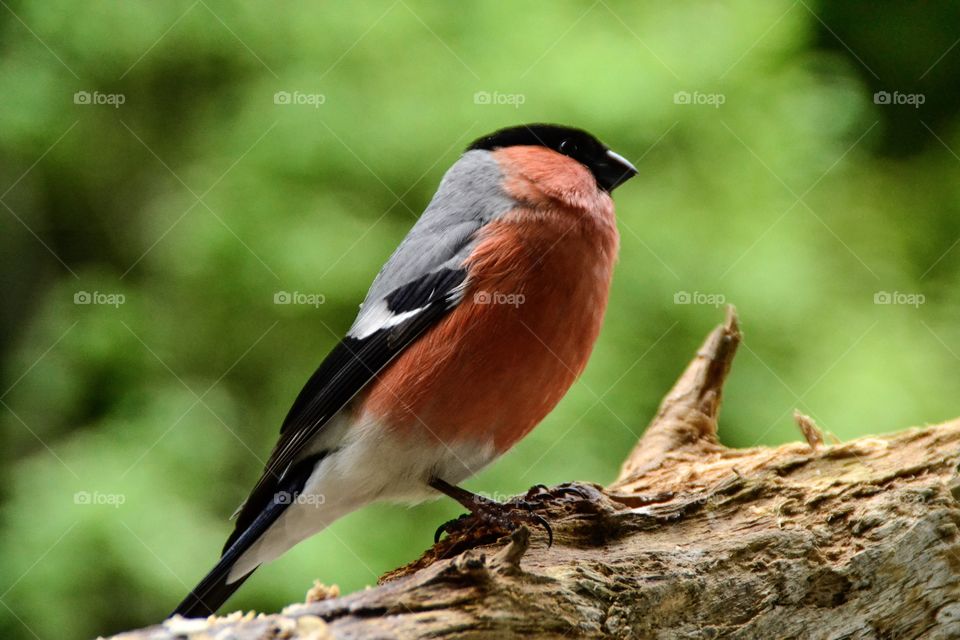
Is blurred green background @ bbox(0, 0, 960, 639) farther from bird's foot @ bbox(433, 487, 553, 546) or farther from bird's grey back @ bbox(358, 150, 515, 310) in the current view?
bird's foot @ bbox(433, 487, 553, 546)

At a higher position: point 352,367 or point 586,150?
point 586,150

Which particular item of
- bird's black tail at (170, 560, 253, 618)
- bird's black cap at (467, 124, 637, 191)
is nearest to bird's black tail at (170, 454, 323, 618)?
bird's black tail at (170, 560, 253, 618)

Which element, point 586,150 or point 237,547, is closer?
point 237,547

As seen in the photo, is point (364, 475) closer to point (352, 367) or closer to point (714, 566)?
point (352, 367)

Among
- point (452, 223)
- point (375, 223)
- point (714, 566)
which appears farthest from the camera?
point (375, 223)

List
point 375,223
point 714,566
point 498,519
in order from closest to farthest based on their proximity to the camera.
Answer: point 714,566 < point 498,519 < point 375,223

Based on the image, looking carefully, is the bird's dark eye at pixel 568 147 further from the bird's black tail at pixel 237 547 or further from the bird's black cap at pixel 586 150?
the bird's black tail at pixel 237 547

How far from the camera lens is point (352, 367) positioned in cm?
247

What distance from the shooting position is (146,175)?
423cm

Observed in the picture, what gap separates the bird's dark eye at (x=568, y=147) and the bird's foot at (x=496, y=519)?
1.15 m

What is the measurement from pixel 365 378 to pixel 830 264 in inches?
100

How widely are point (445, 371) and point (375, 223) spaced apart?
160cm

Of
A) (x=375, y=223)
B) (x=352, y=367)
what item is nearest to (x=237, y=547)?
(x=352, y=367)

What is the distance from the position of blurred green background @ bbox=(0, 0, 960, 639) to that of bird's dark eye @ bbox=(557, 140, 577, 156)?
92 centimetres
